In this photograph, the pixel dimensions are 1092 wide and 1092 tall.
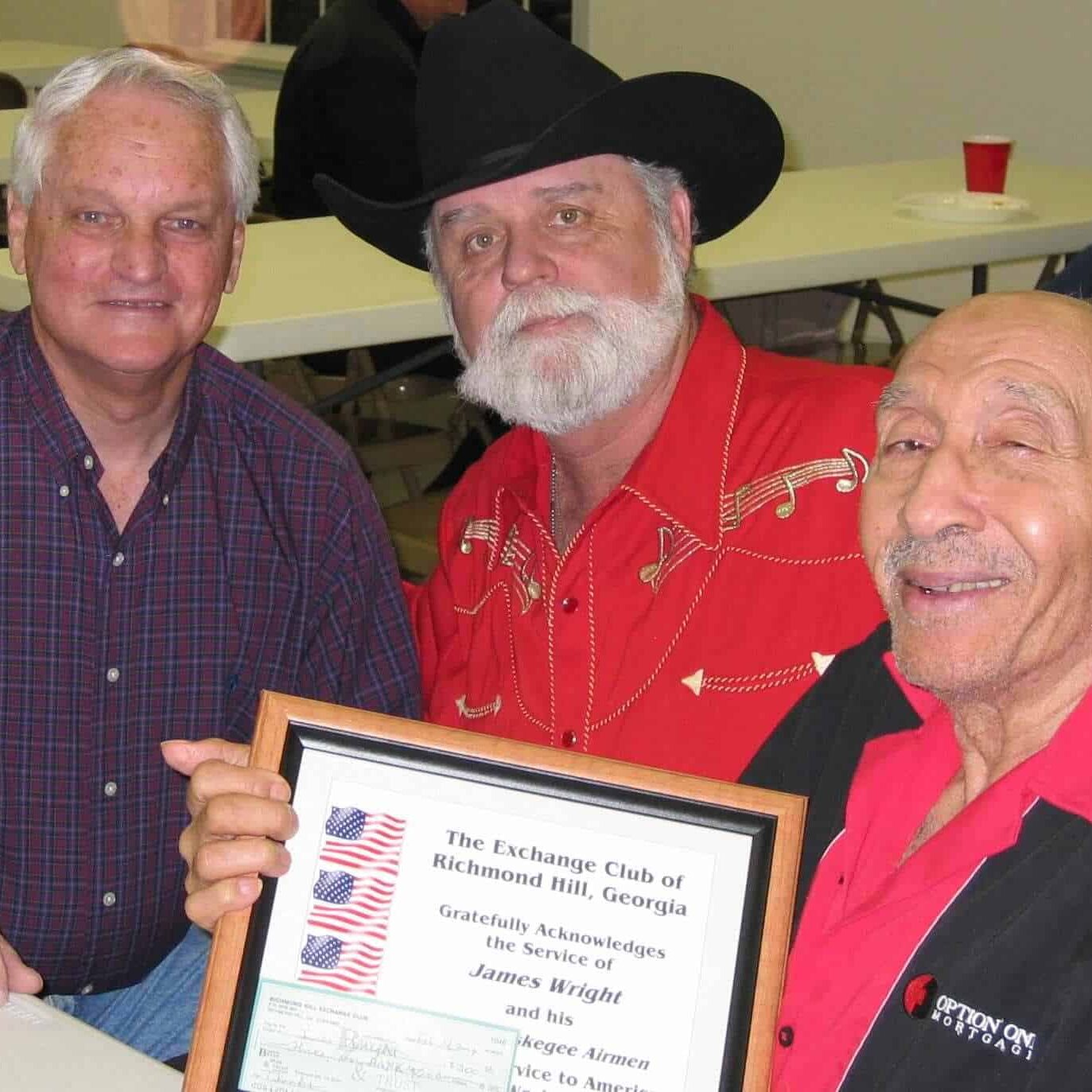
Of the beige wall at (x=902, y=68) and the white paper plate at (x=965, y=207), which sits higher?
the beige wall at (x=902, y=68)

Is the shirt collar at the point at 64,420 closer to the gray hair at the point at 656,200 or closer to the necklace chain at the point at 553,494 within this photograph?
the gray hair at the point at 656,200

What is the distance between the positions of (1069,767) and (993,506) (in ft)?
0.85

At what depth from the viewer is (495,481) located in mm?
2615

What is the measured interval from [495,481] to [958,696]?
3.79 feet

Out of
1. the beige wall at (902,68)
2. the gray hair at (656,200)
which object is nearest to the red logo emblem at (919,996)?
the gray hair at (656,200)

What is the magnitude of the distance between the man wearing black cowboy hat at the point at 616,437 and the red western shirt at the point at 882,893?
20.9 inches

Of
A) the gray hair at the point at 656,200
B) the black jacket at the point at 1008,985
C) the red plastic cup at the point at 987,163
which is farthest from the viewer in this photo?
the red plastic cup at the point at 987,163

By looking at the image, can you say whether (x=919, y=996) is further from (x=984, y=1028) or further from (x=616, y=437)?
(x=616, y=437)

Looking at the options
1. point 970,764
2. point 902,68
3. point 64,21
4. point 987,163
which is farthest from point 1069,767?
point 64,21

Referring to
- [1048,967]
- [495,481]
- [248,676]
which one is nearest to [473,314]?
[495,481]

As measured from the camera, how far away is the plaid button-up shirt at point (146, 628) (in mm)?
2305

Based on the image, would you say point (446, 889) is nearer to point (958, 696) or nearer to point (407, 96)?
point (958, 696)

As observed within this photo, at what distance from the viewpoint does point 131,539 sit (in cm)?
237

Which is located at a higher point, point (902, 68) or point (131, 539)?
point (902, 68)
